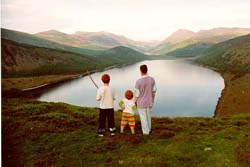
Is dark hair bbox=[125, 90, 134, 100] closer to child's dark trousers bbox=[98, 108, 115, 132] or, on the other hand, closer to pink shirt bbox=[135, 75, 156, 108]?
pink shirt bbox=[135, 75, 156, 108]

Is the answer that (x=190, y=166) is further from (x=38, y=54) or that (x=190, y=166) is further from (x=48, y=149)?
(x=38, y=54)

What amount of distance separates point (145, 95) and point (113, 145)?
2520mm

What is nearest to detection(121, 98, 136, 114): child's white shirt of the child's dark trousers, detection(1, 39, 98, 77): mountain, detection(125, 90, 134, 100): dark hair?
detection(125, 90, 134, 100): dark hair

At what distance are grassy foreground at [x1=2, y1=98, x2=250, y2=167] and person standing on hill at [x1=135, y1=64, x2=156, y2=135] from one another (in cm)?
69

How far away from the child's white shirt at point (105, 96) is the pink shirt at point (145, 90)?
1041 mm

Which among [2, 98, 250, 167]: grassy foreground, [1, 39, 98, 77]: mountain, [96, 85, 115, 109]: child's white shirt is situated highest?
[1, 39, 98, 77]: mountain

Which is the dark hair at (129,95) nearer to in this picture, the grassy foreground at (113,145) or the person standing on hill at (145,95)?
the person standing on hill at (145,95)

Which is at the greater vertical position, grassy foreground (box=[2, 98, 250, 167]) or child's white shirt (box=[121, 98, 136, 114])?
child's white shirt (box=[121, 98, 136, 114])

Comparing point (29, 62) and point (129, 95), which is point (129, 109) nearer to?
point (129, 95)

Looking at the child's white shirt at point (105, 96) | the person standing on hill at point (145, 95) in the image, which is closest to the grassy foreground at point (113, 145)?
the person standing on hill at point (145, 95)

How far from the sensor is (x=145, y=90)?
1388 centimetres

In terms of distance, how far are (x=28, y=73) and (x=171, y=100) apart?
280 feet

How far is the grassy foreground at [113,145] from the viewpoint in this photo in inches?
433

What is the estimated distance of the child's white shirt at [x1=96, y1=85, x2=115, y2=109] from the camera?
13.7 meters
